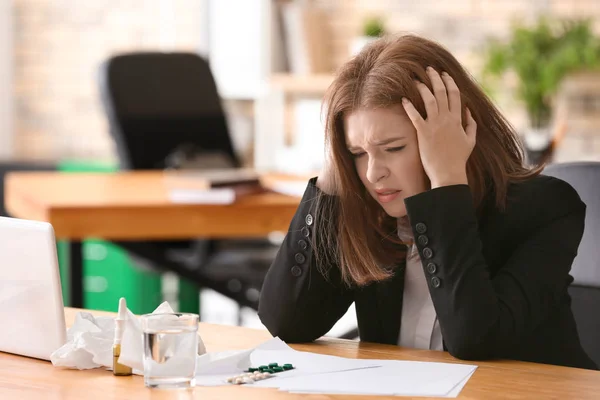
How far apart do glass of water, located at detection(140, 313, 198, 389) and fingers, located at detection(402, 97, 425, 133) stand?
0.49 m

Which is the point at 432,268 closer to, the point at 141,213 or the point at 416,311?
the point at 416,311

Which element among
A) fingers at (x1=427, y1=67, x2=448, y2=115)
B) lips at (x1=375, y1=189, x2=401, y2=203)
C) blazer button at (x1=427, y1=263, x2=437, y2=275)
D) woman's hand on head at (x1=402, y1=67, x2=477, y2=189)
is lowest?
blazer button at (x1=427, y1=263, x2=437, y2=275)

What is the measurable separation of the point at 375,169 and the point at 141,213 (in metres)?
1.23

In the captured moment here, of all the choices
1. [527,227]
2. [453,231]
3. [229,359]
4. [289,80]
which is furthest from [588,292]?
[289,80]

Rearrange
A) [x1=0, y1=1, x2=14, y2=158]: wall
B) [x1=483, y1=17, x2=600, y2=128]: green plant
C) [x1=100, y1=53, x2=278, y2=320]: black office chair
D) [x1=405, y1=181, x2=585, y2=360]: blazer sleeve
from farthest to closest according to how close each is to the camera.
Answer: [x1=0, y1=1, x2=14, y2=158]: wall → [x1=483, y1=17, x2=600, y2=128]: green plant → [x1=100, y1=53, x2=278, y2=320]: black office chair → [x1=405, y1=181, x2=585, y2=360]: blazer sleeve

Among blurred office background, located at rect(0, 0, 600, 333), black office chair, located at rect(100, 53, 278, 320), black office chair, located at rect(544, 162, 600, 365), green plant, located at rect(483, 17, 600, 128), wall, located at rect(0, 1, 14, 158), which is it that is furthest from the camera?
wall, located at rect(0, 1, 14, 158)

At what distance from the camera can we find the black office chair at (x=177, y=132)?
3.42 metres

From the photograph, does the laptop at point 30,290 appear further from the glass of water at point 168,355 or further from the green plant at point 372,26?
the green plant at point 372,26

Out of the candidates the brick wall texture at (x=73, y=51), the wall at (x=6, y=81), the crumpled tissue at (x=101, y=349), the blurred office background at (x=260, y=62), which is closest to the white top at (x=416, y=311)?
the crumpled tissue at (x=101, y=349)

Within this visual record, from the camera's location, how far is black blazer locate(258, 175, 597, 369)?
1311 mm

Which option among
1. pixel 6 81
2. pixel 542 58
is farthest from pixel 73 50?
pixel 542 58

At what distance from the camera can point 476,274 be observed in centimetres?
131

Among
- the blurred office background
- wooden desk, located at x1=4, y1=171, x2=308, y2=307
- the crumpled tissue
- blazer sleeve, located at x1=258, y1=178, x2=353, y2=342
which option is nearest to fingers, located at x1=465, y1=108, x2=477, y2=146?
blazer sleeve, located at x1=258, y1=178, x2=353, y2=342

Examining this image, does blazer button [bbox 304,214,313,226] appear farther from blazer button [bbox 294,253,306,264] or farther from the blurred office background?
the blurred office background
